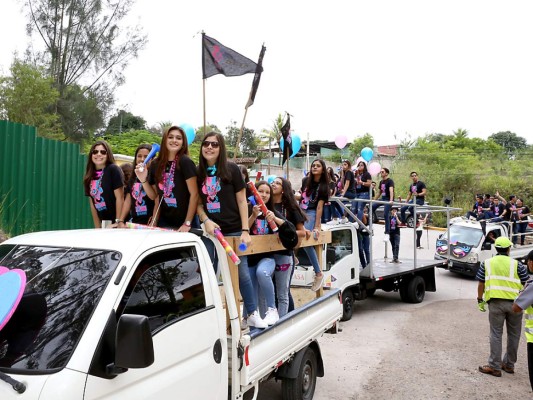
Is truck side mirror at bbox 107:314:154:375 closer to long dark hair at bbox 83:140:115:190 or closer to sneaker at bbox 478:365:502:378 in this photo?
long dark hair at bbox 83:140:115:190

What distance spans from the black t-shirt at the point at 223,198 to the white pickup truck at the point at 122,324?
396mm

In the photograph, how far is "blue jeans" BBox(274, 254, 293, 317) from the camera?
15.1ft

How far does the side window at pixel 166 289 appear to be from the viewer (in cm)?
243

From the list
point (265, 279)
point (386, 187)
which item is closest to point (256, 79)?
point (265, 279)

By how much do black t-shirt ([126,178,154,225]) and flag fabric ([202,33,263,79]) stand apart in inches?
87.1

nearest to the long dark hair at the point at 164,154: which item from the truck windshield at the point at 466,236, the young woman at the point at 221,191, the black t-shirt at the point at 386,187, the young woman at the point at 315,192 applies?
the young woman at the point at 221,191

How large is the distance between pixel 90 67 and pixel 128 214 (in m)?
22.8

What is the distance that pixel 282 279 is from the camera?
4.64 m

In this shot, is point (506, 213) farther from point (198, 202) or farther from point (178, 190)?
point (178, 190)

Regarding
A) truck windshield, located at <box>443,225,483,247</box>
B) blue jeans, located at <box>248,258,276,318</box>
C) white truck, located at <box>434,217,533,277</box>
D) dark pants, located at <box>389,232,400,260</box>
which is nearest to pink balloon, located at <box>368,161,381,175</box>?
dark pants, located at <box>389,232,400,260</box>

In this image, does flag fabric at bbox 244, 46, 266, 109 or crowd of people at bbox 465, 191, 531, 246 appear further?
crowd of people at bbox 465, 191, 531, 246

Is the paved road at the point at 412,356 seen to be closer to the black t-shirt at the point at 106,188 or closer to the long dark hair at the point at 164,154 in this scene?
the black t-shirt at the point at 106,188

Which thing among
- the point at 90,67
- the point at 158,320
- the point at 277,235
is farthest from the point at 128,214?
the point at 90,67

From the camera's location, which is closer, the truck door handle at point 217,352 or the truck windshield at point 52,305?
the truck windshield at point 52,305
